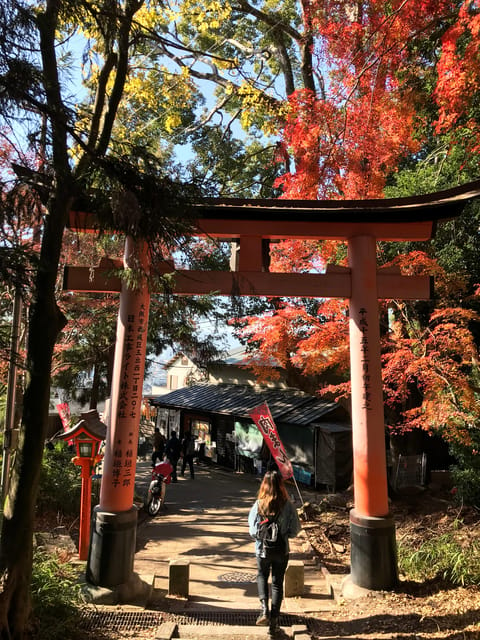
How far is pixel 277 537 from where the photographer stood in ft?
16.5

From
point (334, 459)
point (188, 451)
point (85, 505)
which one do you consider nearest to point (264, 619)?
point (85, 505)

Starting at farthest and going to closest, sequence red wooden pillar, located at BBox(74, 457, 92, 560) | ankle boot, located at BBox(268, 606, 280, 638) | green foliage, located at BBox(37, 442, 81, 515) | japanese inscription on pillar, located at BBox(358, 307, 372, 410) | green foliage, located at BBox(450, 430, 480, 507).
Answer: green foliage, located at BBox(37, 442, 81, 515) < green foliage, located at BBox(450, 430, 480, 507) < red wooden pillar, located at BBox(74, 457, 92, 560) < japanese inscription on pillar, located at BBox(358, 307, 372, 410) < ankle boot, located at BBox(268, 606, 280, 638)

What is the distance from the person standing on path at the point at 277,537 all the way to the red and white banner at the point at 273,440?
3804mm

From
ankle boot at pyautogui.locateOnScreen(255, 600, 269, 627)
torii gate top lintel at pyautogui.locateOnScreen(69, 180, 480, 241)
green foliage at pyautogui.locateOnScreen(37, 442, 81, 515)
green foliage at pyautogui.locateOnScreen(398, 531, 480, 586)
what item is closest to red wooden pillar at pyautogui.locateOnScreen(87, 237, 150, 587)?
torii gate top lintel at pyautogui.locateOnScreen(69, 180, 480, 241)

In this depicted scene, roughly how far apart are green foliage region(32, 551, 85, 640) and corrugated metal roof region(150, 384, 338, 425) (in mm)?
11116

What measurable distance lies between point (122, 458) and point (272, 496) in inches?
87.3

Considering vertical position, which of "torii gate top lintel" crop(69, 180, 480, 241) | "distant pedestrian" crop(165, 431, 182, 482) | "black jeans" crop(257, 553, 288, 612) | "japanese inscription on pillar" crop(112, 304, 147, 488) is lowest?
"black jeans" crop(257, 553, 288, 612)

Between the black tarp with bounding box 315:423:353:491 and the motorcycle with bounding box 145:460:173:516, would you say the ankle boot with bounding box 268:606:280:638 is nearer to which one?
the motorcycle with bounding box 145:460:173:516

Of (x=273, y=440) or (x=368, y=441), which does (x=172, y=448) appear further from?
(x=368, y=441)

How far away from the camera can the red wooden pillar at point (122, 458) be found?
5945mm

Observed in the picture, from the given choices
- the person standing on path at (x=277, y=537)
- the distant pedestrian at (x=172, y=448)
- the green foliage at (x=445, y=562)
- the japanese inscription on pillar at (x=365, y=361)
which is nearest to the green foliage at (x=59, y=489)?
the distant pedestrian at (x=172, y=448)

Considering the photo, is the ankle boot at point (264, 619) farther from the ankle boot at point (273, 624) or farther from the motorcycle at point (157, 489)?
the motorcycle at point (157, 489)

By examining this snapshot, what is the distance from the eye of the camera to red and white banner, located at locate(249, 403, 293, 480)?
9.08 m

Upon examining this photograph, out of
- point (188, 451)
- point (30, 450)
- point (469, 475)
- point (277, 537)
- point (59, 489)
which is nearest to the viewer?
point (30, 450)
